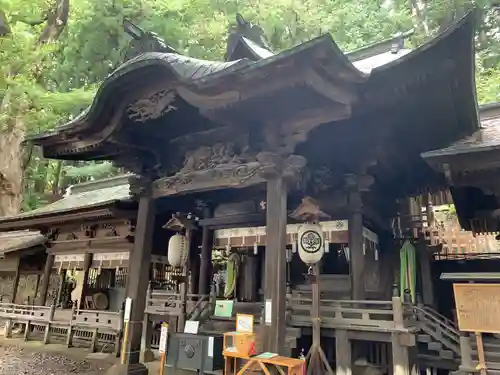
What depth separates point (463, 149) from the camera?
200 inches

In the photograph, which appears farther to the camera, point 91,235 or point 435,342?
point 91,235

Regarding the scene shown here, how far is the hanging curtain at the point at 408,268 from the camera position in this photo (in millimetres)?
8844

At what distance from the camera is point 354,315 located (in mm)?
7160

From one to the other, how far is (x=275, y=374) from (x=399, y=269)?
5.54m

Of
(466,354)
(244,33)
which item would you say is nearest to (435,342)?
(466,354)

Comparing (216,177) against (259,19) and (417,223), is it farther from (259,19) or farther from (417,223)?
(259,19)

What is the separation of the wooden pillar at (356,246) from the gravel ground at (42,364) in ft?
17.7

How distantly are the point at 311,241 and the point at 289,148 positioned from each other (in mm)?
1863

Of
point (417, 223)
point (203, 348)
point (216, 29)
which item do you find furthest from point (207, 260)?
point (216, 29)

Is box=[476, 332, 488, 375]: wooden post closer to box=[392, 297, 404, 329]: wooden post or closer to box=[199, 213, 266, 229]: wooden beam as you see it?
box=[392, 297, 404, 329]: wooden post

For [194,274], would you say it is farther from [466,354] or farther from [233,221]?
[466,354]

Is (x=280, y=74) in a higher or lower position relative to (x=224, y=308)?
higher

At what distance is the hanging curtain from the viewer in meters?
8.84

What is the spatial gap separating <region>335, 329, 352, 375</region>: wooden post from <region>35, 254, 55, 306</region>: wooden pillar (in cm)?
1223
